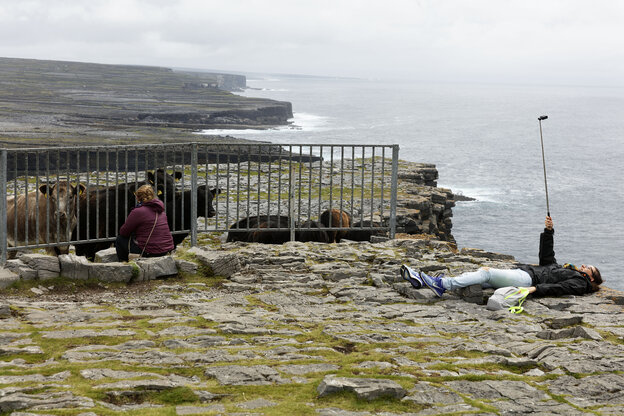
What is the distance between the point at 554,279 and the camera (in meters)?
10.9

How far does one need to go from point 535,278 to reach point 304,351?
4.64 metres

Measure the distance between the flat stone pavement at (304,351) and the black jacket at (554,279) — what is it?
22 cm

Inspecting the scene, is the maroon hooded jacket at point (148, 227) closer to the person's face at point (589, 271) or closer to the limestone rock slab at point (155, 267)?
the limestone rock slab at point (155, 267)

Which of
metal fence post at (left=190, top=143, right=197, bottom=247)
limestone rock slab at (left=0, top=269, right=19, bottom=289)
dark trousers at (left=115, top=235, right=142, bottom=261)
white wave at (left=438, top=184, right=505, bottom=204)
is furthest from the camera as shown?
white wave at (left=438, top=184, right=505, bottom=204)

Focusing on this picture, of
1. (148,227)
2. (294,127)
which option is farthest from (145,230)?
(294,127)

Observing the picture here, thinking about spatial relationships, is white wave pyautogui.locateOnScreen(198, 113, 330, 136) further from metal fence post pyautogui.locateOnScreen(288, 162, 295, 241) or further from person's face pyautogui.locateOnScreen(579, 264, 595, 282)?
person's face pyautogui.locateOnScreen(579, 264, 595, 282)

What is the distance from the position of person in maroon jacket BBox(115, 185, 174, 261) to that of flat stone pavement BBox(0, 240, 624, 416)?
1.05 meters

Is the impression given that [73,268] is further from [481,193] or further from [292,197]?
[481,193]

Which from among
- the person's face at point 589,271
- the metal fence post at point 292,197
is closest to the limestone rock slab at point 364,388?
the person's face at point 589,271

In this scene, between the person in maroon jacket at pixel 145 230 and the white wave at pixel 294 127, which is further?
the white wave at pixel 294 127

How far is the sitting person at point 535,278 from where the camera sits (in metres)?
Result: 10.5

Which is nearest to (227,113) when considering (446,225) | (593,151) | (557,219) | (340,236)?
(593,151)

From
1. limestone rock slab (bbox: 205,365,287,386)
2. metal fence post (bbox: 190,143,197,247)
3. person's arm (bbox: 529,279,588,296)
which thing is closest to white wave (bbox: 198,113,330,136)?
metal fence post (bbox: 190,143,197,247)

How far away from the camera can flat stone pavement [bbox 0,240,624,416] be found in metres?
6.14
